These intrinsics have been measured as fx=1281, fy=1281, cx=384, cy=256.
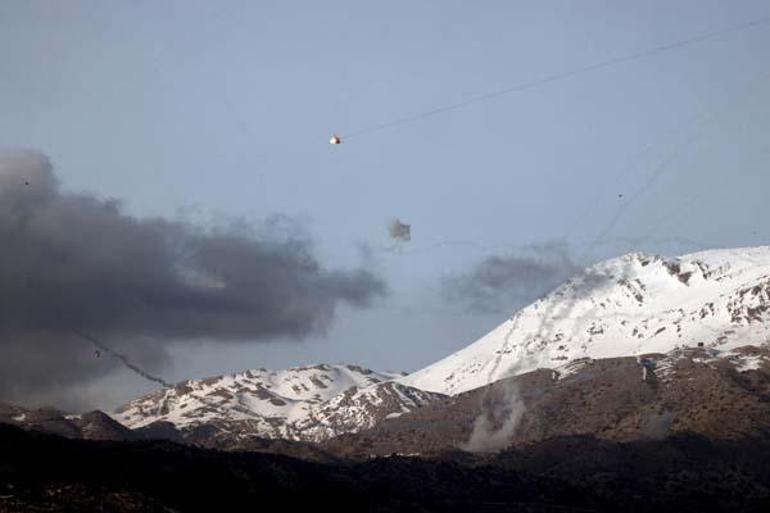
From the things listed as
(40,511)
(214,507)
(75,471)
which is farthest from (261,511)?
(40,511)

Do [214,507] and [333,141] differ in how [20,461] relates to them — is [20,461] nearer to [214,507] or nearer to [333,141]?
[214,507]

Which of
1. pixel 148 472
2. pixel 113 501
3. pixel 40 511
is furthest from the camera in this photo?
pixel 148 472

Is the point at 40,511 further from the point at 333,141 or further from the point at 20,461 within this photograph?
the point at 333,141

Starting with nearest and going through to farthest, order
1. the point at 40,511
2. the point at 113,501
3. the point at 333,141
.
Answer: the point at 40,511 → the point at 113,501 → the point at 333,141

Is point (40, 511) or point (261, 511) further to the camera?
point (261, 511)

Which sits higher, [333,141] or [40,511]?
[333,141]

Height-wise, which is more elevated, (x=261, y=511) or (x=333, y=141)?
(x=333, y=141)

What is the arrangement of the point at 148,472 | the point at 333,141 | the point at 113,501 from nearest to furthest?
the point at 113,501 < the point at 333,141 < the point at 148,472

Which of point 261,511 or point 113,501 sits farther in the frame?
point 261,511

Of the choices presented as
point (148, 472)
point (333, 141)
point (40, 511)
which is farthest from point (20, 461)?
point (333, 141)
